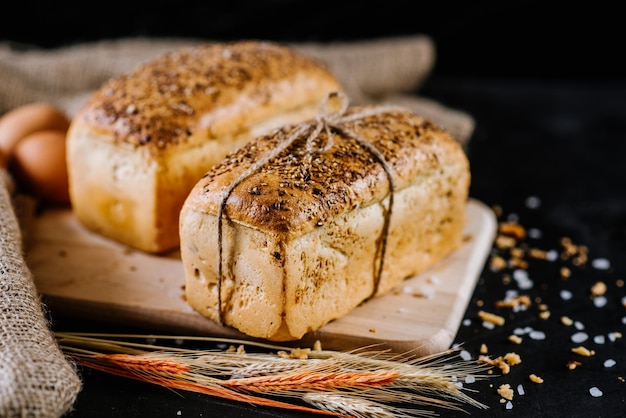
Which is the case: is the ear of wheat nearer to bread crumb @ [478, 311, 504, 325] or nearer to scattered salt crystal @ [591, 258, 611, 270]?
bread crumb @ [478, 311, 504, 325]

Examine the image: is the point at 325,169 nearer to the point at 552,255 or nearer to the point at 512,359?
the point at 512,359

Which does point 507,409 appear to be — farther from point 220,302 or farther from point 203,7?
point 203,7

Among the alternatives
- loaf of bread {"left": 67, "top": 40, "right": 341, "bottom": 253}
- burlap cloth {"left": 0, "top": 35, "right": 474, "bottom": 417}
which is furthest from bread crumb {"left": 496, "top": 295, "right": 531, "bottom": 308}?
burlap cloth {"left": 0, "top": 35, "right": 474, "bottom": 417}

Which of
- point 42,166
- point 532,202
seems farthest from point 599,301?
point 42,166

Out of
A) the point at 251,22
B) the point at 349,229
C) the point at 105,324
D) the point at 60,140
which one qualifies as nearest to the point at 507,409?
the point at 349,229

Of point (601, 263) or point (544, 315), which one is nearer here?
point (544, 315)

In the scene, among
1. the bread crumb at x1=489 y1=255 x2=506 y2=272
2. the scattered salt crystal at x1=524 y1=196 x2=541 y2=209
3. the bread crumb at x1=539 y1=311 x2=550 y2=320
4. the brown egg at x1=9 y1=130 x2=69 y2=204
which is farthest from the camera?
the scattered salt crystal at x1=524 y1=196 x2=541 y2=209
